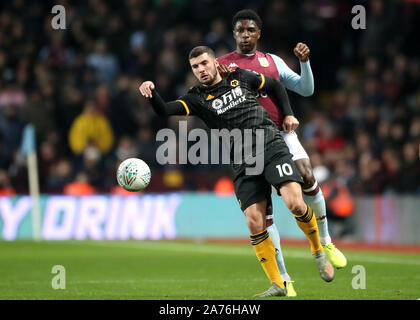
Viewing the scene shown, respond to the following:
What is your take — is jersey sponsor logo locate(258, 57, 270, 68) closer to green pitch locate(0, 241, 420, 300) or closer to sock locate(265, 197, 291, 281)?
sock locate(265, 197, 291, 281)

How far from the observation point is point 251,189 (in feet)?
27.2

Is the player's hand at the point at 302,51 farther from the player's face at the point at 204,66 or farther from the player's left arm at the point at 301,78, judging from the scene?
the player's face at the point at 204,66

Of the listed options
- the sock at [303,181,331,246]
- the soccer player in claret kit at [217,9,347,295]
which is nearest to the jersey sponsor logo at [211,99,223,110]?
the soccer player in claret kit at [217,9,347,295]

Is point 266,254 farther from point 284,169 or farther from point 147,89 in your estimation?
point 147,89

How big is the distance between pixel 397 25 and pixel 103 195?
777 cm

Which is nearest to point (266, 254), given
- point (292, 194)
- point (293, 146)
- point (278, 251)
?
point (278, 251)

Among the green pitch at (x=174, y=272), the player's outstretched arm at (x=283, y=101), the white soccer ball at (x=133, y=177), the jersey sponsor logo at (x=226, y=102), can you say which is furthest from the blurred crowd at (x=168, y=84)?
the white soccer ball at (x=133, y=177)

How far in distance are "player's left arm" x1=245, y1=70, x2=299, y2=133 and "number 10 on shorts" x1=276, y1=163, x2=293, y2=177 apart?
0.54 m

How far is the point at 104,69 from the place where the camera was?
20250 millimetres

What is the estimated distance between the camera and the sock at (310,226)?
8.34 meters

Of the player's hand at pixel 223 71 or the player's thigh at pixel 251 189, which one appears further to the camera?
the player's hand at pixel 223 71

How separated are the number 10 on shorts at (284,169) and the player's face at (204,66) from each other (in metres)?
1.08
